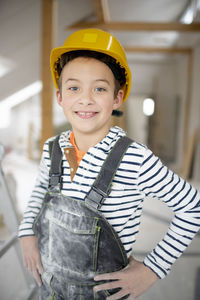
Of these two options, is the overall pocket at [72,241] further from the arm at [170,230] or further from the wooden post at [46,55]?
the wooden post at [46,55]

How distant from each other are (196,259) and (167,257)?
1.33 meters

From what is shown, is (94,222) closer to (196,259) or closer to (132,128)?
(196,259)

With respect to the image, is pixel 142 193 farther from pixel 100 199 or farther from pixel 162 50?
pixel 162 50

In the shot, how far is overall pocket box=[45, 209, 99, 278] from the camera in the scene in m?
0.77

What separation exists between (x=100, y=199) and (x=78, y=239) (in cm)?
15

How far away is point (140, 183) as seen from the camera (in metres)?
0.79

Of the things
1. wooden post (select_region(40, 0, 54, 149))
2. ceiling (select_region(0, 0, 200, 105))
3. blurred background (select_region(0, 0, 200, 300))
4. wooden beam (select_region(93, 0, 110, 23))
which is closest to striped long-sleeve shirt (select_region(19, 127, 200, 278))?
blurred background (select_region(0, 0, 200, 300))

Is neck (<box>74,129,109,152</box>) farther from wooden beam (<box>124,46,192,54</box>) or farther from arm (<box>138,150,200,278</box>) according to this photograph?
wooden beam (<box>124,46,192,54</box>)

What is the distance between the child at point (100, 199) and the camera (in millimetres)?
770

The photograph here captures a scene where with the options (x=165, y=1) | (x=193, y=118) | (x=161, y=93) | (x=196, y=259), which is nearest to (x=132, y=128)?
(x=161, y=93)

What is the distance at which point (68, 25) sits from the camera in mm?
4113

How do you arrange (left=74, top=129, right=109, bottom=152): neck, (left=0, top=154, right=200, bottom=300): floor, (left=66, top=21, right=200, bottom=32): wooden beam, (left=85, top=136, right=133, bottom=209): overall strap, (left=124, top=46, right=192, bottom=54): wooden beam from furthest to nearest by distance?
(left=124, top=46, right=192, bottom=54): wooden beam
(left=66, top=21, right=200, bottom=32): wooden beam
(left=0, top=154, right=200, bottom=300): floor
(left=74, top=129, right=109, bottom=152): neck
(left=85, top=136, right=133, bottom=209): overall strap

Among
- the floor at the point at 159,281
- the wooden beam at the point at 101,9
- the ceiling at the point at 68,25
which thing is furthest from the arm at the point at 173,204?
the wooden beam at the point at 101,9

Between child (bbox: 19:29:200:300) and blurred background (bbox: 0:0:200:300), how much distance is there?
0.48 meters
